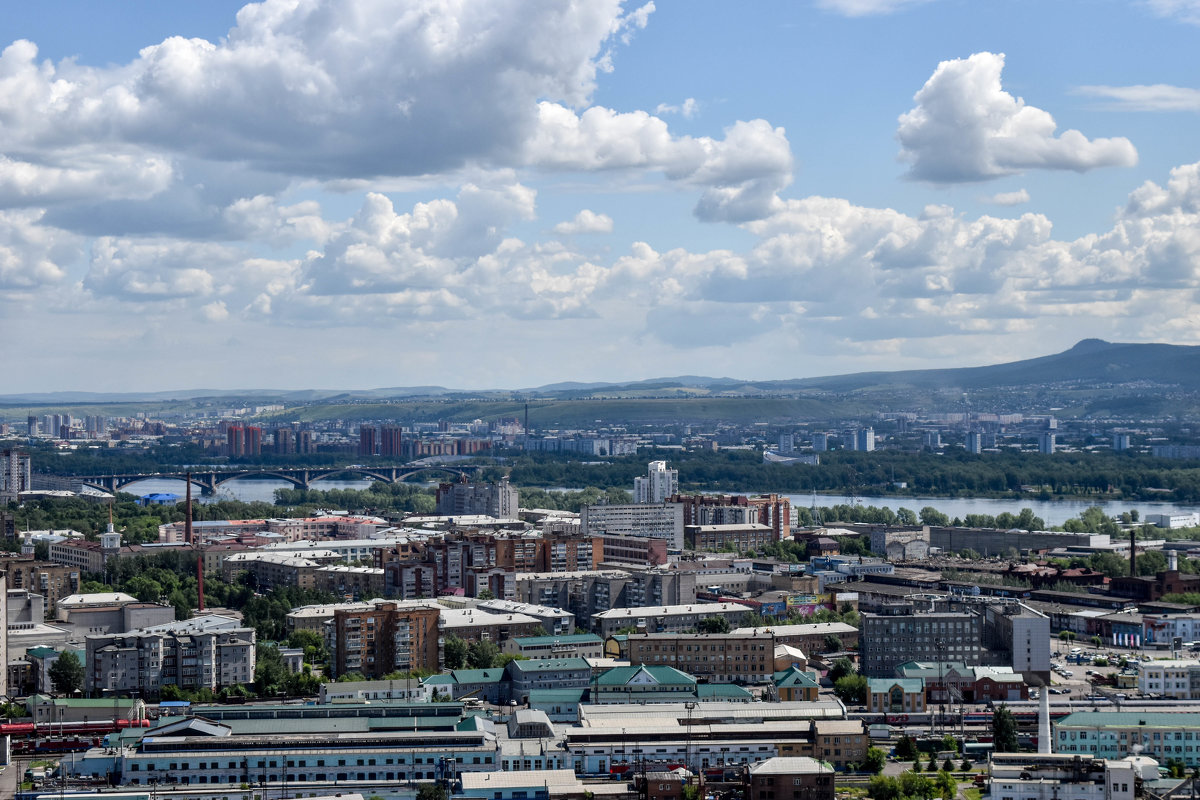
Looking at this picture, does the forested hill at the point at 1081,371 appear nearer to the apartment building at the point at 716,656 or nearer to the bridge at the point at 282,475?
the bridge at the point at 282,475

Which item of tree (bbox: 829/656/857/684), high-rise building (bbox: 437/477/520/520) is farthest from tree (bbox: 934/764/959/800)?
high-rise building (bbox: 437/477/520/520)

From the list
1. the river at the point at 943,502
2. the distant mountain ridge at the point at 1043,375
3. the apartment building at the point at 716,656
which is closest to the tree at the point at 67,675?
the apartment building at the point at 716,656

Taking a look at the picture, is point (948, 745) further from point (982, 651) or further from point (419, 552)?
point (419, 552)

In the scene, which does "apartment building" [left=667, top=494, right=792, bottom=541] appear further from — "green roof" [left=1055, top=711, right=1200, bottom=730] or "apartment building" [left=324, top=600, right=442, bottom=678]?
"green roof" [left=1055, top=711, right=1200, bottom=730]

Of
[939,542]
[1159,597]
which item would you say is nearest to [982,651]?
[1159,597]

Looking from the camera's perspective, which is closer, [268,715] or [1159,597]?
[268,715]

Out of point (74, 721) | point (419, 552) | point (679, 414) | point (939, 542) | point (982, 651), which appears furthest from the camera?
point (679, 414)

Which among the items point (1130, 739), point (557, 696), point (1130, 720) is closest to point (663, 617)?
point (557, 696)
